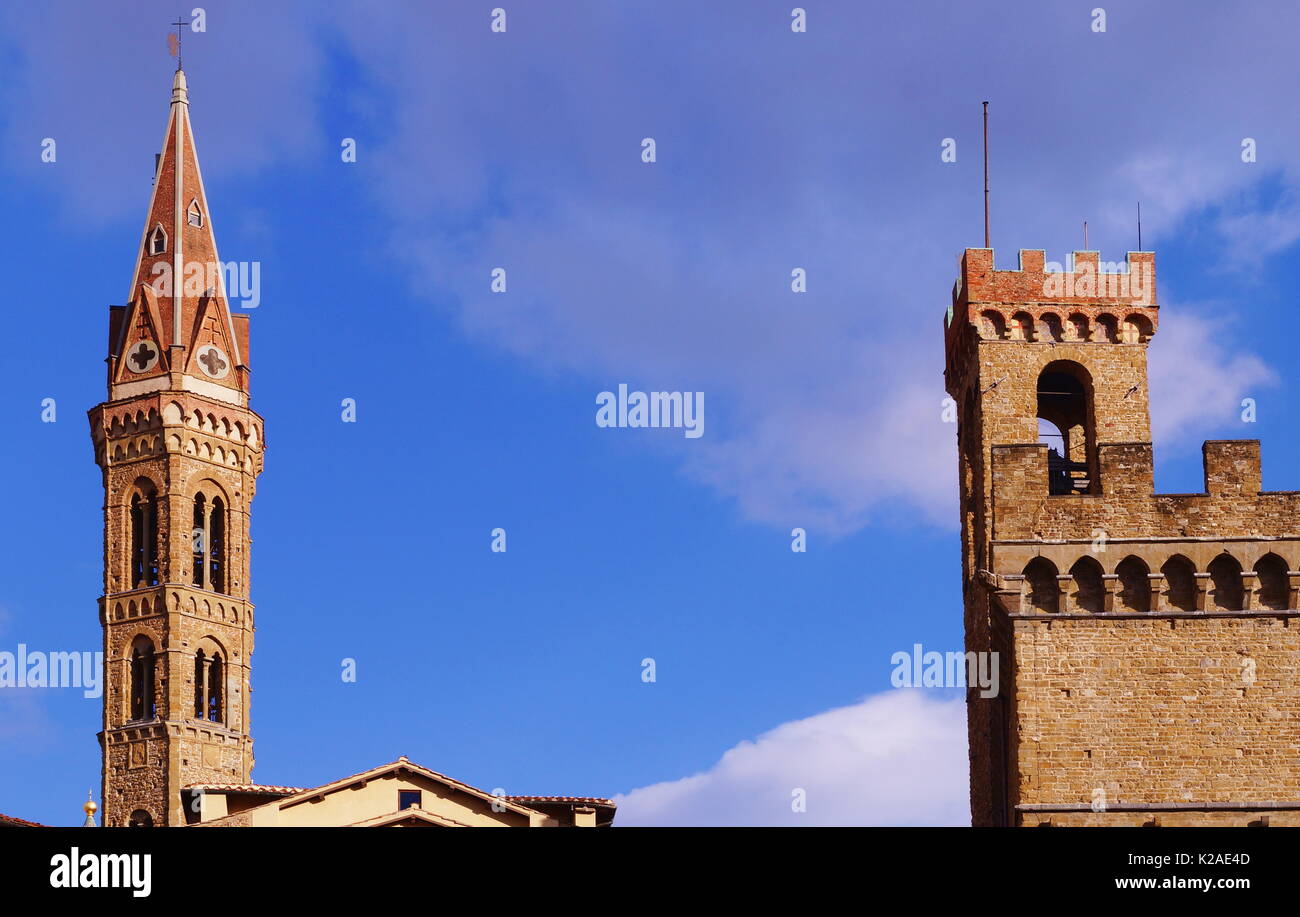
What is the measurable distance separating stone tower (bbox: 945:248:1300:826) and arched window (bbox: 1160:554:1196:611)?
0.03 m

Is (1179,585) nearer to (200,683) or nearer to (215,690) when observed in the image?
(200,683)

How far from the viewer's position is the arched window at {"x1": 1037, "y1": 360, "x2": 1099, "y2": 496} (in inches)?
1777

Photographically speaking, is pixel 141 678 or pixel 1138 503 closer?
pixel 1138 503

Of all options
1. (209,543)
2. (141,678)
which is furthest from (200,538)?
(141,678)

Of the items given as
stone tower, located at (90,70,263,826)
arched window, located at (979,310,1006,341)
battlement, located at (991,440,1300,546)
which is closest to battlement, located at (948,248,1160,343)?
arched window, located at (979,310,1006,341)

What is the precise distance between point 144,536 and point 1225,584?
1902 inches

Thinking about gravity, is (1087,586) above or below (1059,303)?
below

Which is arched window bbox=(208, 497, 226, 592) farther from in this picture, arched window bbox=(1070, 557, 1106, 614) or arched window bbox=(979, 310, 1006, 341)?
arched window bbox=(1070, 557, 1106, 614)

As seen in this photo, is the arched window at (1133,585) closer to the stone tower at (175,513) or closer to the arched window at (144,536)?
the stone tower at (175,513)

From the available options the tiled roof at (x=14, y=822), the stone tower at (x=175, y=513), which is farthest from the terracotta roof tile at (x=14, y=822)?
the stone tower at (x=175, y=513)

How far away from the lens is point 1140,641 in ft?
132
